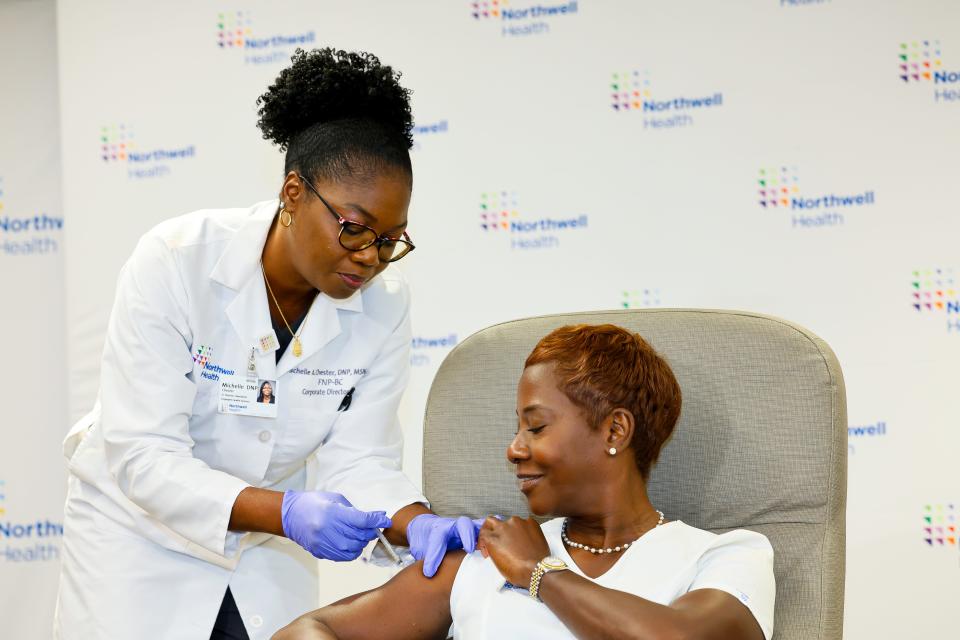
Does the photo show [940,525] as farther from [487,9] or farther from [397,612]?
[487,9]

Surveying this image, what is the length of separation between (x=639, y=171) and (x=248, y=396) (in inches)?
69.5

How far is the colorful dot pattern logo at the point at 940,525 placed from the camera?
9.42 ft

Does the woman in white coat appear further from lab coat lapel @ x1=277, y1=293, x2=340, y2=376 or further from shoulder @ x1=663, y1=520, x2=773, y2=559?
shoulder @ x1=663, y1=520, x2=773, y2=559

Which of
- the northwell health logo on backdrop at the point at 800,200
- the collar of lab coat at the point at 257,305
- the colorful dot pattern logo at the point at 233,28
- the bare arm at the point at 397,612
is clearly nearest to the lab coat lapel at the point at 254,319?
the collar of lab coat at the point at 257,305

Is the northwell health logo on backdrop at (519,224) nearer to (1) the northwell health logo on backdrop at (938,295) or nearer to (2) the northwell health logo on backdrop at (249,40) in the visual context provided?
(2) the northwell health logo on backdrop at (249,40)

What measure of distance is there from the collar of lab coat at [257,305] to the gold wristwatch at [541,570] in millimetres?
645

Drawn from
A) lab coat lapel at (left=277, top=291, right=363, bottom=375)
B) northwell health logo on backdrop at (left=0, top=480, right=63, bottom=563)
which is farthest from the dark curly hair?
northwell health logo on backdrop at (left=0, top=480, right=63, bottom=563)

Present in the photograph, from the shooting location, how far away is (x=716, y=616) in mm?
1323

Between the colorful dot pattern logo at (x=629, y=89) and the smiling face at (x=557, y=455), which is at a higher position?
the colorful dot pattern logo at (x=629, y=89)

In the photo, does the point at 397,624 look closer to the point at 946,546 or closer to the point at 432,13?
the point at 946,546

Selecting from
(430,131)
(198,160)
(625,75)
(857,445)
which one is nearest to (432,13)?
(430,131)

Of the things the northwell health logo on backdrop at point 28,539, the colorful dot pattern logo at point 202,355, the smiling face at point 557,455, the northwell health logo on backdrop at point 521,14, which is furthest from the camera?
the northwell health logo on backdrop at point 28,539

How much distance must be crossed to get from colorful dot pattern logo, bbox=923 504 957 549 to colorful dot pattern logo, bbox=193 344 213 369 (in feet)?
7.30

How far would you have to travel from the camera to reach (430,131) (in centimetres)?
330
